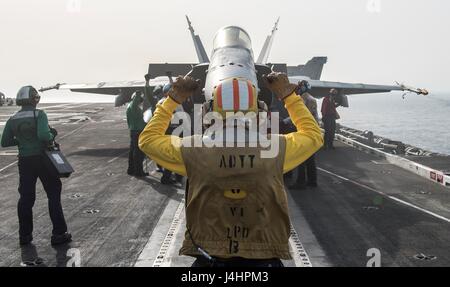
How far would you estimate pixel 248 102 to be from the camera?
336 cm

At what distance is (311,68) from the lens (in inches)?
1599

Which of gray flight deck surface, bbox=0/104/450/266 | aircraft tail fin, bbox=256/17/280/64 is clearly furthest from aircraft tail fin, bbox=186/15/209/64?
gray flight deck surface, bbox=0/104/450/266

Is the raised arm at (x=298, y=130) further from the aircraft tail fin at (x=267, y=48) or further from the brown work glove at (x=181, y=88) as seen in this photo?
the aircraft tail fin at (x=267, y=48)

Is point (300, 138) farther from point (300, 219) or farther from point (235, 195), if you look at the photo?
point (300, 219)

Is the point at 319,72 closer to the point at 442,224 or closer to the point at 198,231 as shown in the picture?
the point at 442,224

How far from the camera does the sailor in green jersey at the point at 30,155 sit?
7668 millimetres

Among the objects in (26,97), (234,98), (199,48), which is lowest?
(26,97)

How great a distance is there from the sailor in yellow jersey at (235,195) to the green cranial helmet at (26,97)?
16.0 ft

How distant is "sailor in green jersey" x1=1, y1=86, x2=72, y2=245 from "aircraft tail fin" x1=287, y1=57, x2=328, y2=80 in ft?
108

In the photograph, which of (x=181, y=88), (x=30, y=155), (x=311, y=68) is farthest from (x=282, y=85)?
(x=311, y=68)

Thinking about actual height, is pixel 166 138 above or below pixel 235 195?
above

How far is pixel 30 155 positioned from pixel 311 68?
35102mm

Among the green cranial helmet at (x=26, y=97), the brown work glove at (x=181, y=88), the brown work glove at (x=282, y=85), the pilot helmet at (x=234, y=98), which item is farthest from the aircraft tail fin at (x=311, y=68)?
the pilot helmet at (x=234, y=98)

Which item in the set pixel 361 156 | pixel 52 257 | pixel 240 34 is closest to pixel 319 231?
pixel 52 257
